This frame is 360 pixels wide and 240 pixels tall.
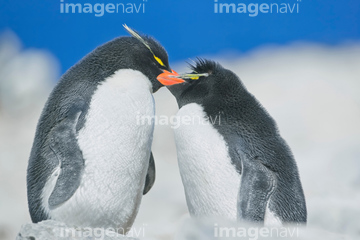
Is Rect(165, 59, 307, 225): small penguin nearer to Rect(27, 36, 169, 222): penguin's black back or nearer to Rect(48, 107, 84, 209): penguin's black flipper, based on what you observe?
Rect(27, 36, 169, 222): penguin's black back

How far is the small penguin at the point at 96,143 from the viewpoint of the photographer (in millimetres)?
2166

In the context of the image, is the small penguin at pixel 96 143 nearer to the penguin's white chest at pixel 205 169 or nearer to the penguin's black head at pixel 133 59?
the penguin's black head at pixel 133 59

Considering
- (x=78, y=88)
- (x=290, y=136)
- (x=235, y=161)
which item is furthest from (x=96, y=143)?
(x=290, y=136)

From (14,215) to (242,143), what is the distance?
11.8 ft

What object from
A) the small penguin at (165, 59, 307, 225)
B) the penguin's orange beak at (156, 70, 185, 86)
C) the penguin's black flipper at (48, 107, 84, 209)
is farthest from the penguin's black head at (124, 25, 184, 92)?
the penguin's black flipper at (48, 107, 84, 209)

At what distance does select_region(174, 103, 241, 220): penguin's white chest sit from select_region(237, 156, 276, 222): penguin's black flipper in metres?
0.05

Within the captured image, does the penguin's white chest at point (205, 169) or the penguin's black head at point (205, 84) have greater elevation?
the penguin's black head at point (205, 84)

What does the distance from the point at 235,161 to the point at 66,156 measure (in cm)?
83

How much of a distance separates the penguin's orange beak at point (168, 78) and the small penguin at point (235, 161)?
15 cm

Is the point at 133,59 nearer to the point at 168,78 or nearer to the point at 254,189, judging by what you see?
the point at 168,78

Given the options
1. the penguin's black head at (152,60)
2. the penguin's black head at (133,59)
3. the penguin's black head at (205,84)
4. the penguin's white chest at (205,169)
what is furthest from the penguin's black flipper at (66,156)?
the penguin's black head at (205,84)

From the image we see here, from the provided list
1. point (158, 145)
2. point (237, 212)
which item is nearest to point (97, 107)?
point (237, 212)

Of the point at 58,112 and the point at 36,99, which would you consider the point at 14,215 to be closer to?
the point at 36,99

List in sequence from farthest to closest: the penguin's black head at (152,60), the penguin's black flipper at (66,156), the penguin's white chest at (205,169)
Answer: the penguin's black head at (152,60) → the penguin's white chest at (205,169) → the penguin's black flipper at (66,156)
